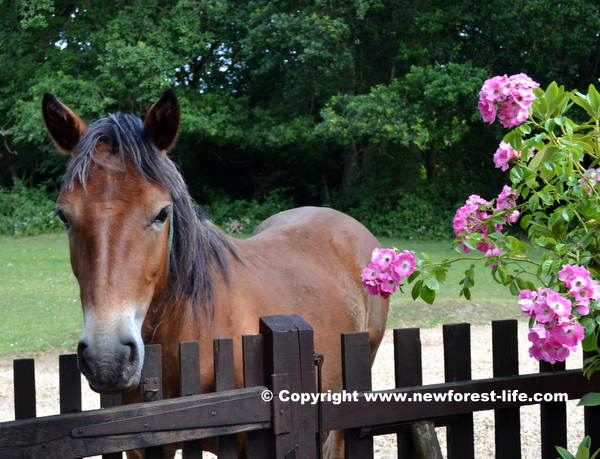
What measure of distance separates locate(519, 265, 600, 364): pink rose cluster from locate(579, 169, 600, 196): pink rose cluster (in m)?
0.35

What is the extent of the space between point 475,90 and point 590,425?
48.8 feet

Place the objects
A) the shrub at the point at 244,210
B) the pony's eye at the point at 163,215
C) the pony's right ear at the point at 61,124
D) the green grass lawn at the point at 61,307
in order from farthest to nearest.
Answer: the shrub at the point at 244,210
the green grass lawn at the point at 61,307
the pony's right ear at the point at 61,124
the pony's eye at the point at 163,215

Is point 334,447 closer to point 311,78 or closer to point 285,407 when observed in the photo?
point 285,407

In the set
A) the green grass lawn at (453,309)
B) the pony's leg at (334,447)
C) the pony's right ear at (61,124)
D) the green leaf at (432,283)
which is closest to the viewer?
the green leaf at (432,283)

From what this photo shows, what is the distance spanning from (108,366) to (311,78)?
1629 cm

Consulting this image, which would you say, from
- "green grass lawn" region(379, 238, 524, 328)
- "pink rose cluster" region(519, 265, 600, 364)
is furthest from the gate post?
"green grass lawn" region(379, 238, 524, 328)

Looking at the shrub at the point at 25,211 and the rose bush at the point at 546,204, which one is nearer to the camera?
the rose bush at the point at 546,204

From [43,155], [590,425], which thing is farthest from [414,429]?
[43,155]

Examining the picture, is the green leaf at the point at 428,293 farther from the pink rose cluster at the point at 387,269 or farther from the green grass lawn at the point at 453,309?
the green grass lawn at the point at 453,309

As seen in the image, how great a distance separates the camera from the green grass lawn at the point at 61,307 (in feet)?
22.4

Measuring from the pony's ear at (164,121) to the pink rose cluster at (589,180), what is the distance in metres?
1.35

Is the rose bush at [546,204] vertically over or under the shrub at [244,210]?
over

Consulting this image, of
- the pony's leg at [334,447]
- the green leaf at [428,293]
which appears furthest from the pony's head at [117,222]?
the pony's leg at [334,447]

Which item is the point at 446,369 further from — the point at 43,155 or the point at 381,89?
the point at 43,155
